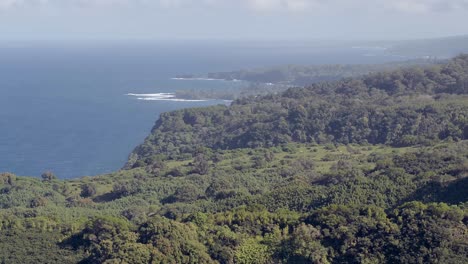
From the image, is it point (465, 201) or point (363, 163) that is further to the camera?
point (363, 163)

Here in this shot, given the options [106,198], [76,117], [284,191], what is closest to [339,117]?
[106,198]

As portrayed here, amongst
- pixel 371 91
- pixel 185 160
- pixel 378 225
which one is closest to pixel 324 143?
pixel 185 160

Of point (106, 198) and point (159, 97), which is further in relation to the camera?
point (159, 97)

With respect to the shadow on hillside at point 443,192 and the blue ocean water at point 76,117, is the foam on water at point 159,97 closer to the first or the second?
the blue ocean water at point 76,117

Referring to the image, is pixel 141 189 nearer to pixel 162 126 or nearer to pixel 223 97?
pixel 162 126

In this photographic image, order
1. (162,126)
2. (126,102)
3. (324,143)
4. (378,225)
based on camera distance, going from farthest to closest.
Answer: (126,102) → (162,126) → (324,143) → (378,225)

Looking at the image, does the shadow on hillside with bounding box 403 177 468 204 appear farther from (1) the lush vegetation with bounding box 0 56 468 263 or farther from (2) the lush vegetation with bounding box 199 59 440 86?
(2) the lush vegetation with bounding box 199 59 440 86

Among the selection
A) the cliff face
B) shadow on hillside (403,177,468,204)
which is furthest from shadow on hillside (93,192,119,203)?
shadow on hillside (403,177,468,204)

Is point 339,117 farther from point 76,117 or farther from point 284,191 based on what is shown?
point 76,117
